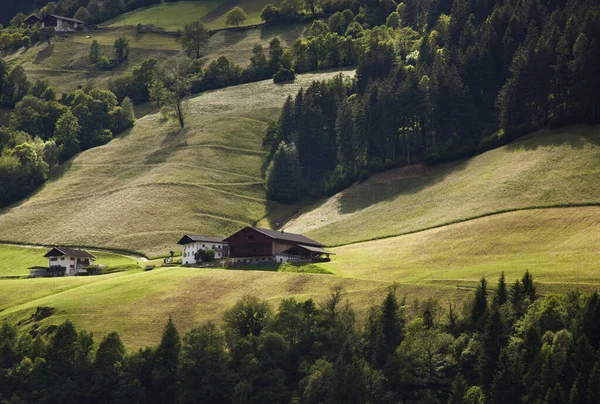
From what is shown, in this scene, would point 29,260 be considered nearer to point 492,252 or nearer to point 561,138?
point 492,252

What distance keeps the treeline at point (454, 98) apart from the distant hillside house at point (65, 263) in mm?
40705

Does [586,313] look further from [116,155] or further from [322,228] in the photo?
[116,155]

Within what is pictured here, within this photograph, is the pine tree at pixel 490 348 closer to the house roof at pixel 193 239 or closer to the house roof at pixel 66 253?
the house roof at pixel 193 239

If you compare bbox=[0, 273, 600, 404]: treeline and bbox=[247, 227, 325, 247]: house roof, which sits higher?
bbox=[247, 227, 325, 247]: house roof

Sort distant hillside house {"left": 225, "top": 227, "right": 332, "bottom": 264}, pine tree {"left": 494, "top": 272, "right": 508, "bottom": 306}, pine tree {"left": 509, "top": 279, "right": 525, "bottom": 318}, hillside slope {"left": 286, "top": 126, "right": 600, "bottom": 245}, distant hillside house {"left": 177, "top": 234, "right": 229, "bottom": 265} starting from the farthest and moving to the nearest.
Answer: distant hillside house {"left": 177, "top": 234, "right": 229, "bottom": 265} < hillside slope {"left": 286, "top": 126, "right": 600, "bottom": 245} < distant hillside house {"left": 225, "top": 227, "right": 332, "bottom": 264} < pine tree {"left": 494, "top": 272, "right": 508, "bottom": 306} < pine tree {"left": 509, "top": 279, "right": 525, "bottom": 318}

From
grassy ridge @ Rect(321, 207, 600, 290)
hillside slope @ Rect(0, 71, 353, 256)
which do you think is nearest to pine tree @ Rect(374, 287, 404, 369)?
grassy ridge @ Rect(321, 207, 600, 290)

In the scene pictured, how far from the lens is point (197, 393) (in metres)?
97.4

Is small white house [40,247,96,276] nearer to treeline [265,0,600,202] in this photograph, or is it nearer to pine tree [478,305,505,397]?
treeline [265,0,600,202]

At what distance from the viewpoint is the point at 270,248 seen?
130500 millimetres

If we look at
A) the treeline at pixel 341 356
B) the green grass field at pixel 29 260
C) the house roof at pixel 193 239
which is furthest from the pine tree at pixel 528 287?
the green grass field at pixel 29 260

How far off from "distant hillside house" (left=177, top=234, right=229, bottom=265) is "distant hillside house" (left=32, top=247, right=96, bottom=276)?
14.1 meters

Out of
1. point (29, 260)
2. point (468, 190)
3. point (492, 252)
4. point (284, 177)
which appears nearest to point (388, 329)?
point (492, 252)

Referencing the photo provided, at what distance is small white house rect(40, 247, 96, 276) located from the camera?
13838cm

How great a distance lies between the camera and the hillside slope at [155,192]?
153625 mm
